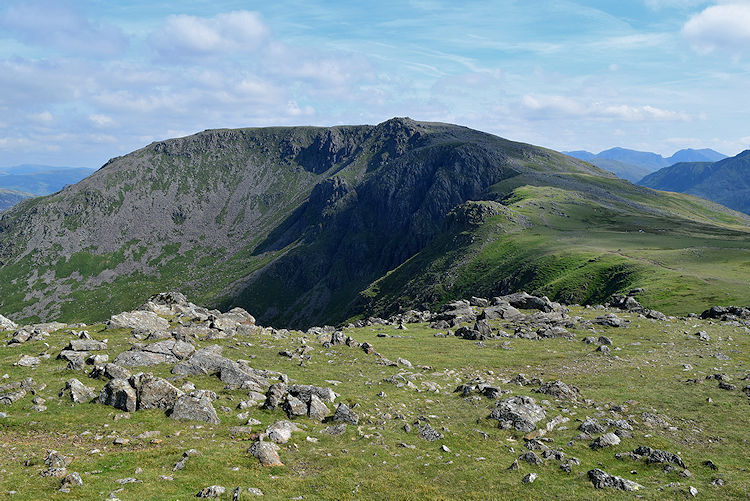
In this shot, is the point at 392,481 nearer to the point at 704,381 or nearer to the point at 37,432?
the point at 37,432

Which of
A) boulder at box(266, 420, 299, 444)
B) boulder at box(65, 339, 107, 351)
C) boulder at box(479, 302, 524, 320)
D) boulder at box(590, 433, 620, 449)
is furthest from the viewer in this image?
boulder at box(479, 302, 524, 320)

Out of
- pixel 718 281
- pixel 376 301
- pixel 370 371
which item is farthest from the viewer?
pixel 376 301

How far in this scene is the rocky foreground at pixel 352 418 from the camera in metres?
19.6

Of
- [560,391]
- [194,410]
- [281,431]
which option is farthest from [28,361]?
[560,391]

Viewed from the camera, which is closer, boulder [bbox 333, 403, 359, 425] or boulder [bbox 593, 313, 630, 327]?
boulder [bbox 333, 403, 359, 425]

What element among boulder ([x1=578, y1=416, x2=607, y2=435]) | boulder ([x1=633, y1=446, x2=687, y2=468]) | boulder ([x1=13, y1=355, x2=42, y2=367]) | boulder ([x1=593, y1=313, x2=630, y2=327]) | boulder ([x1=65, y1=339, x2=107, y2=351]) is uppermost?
boulder ([x1=65, y1=339, x2=107, y2=351])

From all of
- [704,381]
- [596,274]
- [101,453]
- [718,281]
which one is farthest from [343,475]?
[596,274]

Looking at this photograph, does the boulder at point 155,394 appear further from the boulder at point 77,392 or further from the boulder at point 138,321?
the boulder at point 138,321

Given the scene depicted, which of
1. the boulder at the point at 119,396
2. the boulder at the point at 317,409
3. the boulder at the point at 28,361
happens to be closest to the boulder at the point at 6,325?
the boulder at the point at 28,361

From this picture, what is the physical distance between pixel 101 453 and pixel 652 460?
95.4 ft

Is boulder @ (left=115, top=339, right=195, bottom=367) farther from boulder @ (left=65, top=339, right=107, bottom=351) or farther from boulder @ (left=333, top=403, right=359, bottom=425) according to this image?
boulder @ (left=333, top=403, right=359, bottom=425)

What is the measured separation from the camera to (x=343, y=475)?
2058cm

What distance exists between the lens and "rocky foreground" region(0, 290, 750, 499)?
64.3ft

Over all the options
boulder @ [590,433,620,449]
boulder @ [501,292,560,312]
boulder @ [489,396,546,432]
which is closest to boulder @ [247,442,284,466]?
boulder @ [489,396,546,432]
